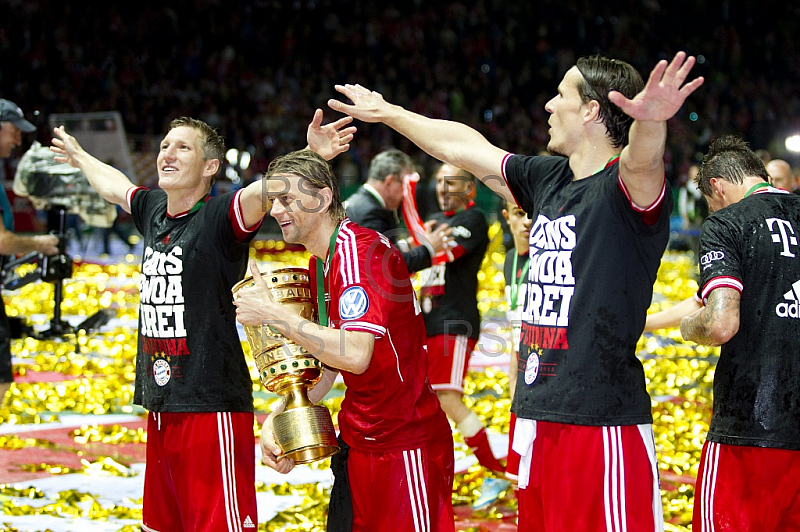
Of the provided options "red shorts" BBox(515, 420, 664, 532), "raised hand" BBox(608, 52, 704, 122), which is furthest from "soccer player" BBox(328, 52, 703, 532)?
"raised hand" BBox(608, 52, 704, 122)

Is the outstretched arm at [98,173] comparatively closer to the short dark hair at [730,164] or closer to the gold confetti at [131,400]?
the gold confetti at [131,400]

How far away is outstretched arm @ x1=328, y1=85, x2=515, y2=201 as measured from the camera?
121 inches

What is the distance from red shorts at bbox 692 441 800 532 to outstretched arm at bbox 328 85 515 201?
4.28 ft

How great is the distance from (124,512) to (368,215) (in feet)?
8.14

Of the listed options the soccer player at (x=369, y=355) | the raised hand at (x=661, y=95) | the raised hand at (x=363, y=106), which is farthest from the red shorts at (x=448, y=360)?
the raised hand at (x=661, y=95)

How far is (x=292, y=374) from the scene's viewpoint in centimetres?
300

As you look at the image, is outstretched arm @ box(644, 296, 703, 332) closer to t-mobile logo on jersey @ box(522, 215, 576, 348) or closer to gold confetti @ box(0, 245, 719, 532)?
gold confetti @ box(0, 245, 719, 532)

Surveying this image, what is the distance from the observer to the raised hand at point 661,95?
89.5 inches

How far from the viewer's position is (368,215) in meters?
6.04

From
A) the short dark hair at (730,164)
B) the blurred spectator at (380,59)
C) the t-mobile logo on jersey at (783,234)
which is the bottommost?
the t-mobile logo on jersey at (783,234)

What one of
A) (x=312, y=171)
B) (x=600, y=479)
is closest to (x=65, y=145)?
(x=312, y=171)

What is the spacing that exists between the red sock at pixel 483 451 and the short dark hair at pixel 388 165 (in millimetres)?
1901

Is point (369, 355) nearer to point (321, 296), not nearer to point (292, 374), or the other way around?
point (292, 374)

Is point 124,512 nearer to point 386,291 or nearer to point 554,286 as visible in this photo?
point 386,291
